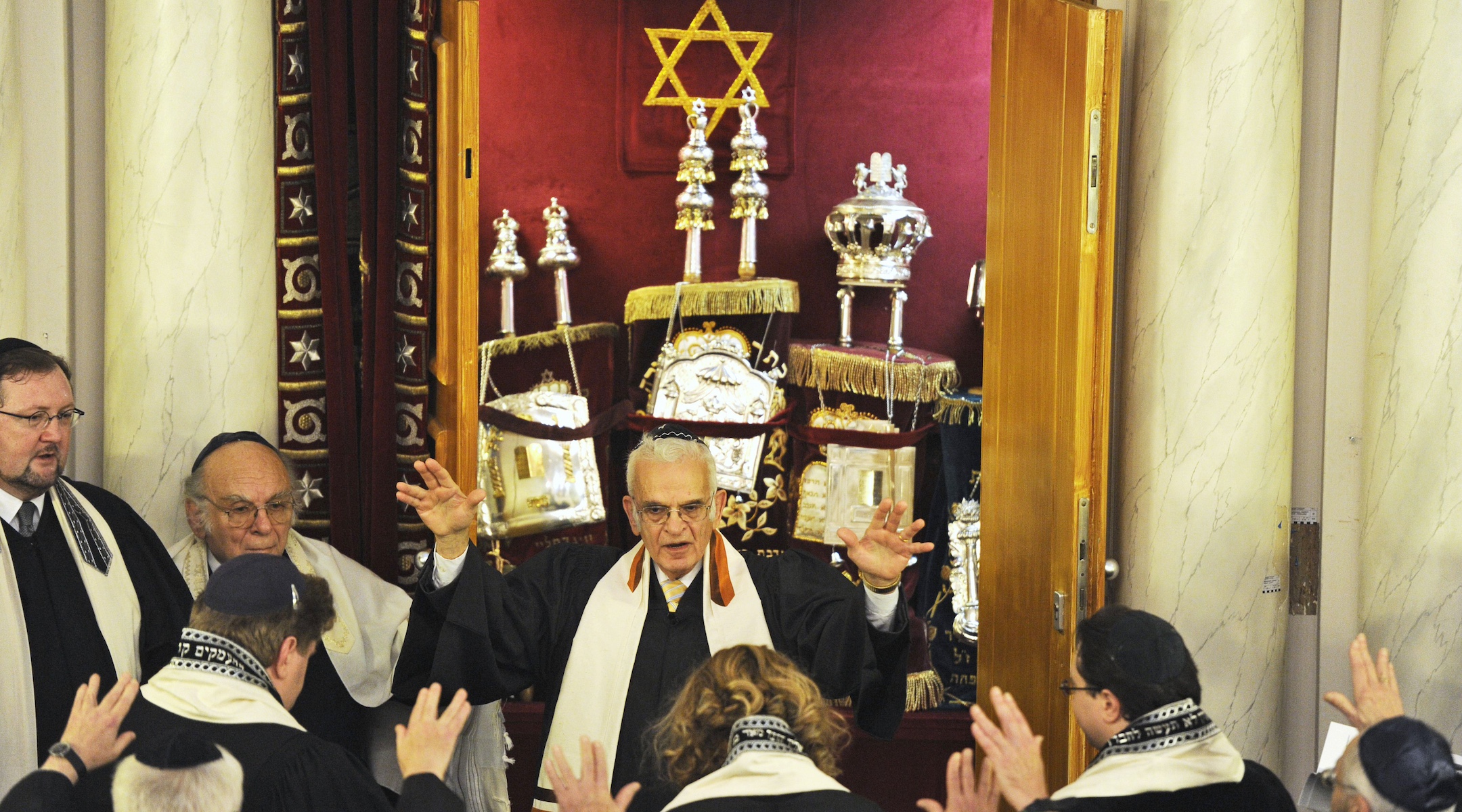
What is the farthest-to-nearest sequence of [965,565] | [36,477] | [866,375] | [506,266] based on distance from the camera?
[506,266]
[866,375]
[965,565]
[36,477]

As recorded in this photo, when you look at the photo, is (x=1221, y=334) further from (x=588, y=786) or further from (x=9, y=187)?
(x=9, y=187)

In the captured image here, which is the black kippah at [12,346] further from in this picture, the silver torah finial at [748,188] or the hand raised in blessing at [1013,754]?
the silver torah finial at [748,188]

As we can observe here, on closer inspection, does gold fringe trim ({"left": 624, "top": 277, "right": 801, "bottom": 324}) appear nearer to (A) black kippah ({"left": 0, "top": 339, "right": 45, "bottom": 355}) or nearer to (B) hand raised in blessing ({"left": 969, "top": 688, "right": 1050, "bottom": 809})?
(A) black kippah ({"left": 0, "top": 339, "right": 45, "bottom": 355})

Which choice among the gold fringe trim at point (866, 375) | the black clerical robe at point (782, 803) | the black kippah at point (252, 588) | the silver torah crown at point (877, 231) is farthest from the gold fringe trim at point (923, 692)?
the black kippah at point (252, 588)

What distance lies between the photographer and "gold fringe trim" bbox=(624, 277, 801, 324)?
6309mm

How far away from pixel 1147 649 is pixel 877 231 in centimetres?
366

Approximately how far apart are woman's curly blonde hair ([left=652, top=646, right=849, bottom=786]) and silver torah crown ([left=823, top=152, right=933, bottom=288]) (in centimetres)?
377

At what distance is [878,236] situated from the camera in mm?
6348

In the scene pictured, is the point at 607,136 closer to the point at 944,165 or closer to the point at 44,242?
the point at 944,165

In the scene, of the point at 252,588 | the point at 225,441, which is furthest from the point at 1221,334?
the point at 225,441

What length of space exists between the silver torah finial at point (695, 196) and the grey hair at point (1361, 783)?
4.32 metres

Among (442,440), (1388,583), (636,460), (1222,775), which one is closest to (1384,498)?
(1388,583)

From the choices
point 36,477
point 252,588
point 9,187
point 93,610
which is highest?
point 9,187

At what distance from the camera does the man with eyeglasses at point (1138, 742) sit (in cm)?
279
